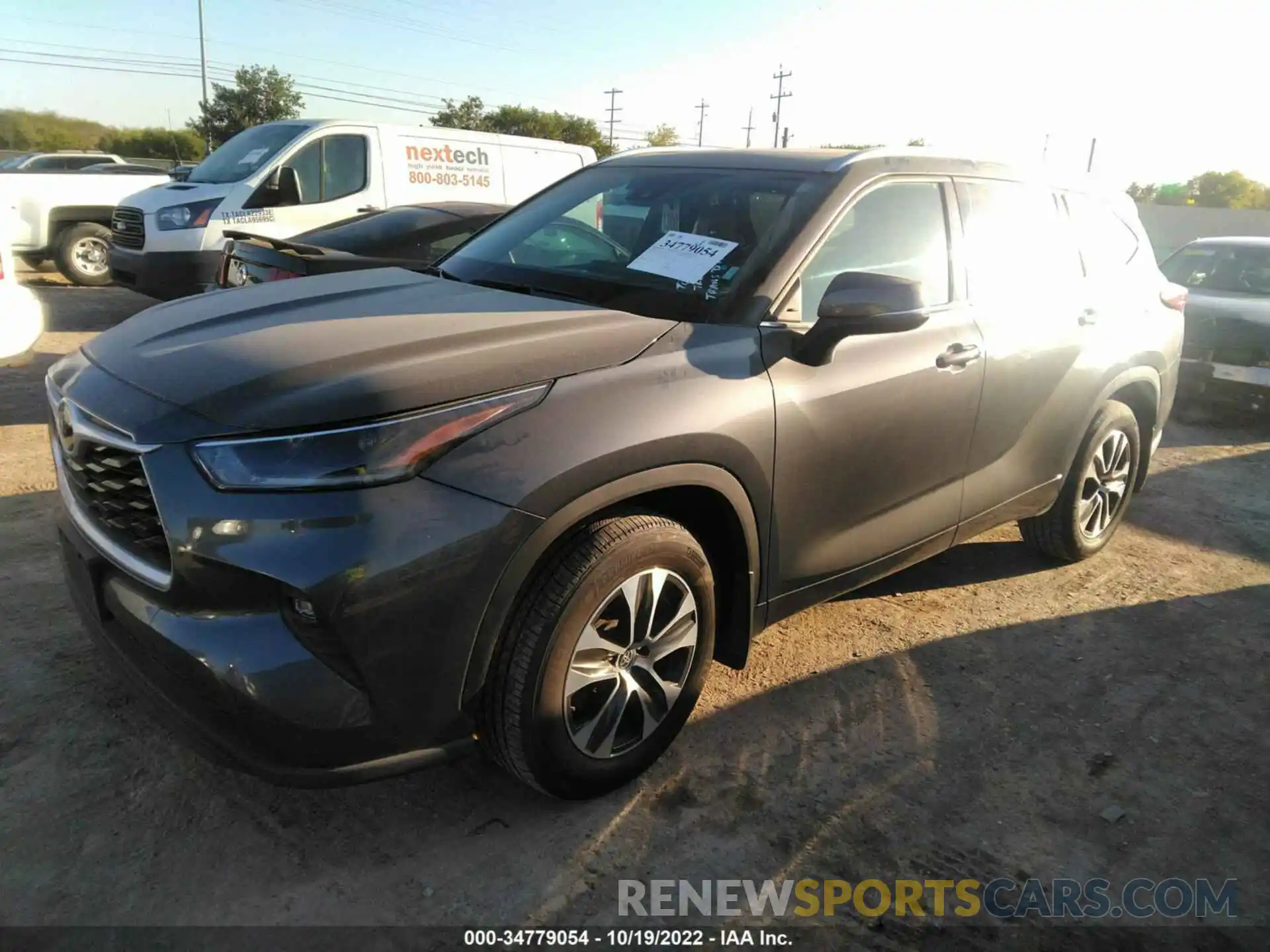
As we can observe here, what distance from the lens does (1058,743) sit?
3.07 m

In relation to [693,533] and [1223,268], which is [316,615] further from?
[1223,268]

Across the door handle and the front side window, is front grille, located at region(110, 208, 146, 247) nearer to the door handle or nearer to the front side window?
the front side window

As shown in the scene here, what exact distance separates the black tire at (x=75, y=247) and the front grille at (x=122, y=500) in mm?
10795

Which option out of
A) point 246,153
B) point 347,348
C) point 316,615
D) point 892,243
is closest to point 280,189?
point 246,153

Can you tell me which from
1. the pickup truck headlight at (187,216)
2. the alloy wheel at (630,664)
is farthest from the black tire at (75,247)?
the alloy wheel at (630,664)

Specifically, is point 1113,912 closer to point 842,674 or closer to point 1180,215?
point 842,674

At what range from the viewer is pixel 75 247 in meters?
11.6

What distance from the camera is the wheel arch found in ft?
7.09

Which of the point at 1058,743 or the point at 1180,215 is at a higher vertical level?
the point at 1180,215

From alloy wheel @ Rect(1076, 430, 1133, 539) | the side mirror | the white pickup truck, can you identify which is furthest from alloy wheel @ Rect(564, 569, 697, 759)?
the white pickup truck

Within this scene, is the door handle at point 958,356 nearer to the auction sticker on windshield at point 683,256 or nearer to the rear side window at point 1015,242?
the rear side window at point 1015,242

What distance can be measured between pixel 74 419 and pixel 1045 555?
4242 mm

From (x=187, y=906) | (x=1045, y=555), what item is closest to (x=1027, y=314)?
(x=1045, y=555)

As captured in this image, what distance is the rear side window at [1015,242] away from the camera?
136 inches
